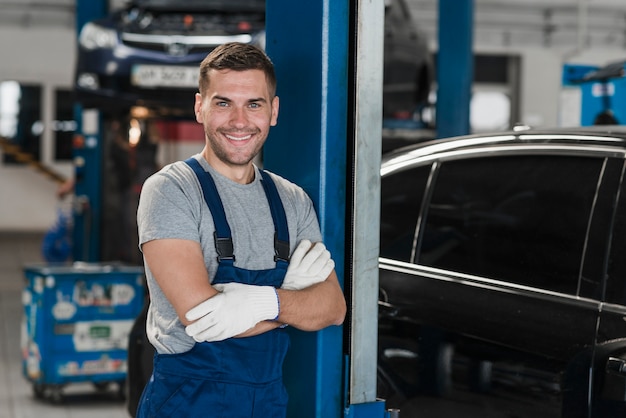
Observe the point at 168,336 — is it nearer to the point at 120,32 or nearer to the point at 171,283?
the point at 171,283

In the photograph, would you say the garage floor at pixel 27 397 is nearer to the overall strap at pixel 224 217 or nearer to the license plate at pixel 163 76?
the license plate at pixel 163 76

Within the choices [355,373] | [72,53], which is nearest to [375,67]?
[355,373]

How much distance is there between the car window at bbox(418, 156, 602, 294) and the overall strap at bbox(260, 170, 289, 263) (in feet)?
3.02

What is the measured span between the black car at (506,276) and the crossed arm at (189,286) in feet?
2.77

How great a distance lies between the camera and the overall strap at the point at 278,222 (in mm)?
2287

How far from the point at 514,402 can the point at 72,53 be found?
1623 centimetres

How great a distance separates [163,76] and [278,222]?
5083 millimetres

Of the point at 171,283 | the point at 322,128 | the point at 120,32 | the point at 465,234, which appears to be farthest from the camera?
the point at 120,32

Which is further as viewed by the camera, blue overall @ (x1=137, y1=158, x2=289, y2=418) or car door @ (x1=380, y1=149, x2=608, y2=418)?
car door @ (x1=380, y1=149, x2=608, y2=418)

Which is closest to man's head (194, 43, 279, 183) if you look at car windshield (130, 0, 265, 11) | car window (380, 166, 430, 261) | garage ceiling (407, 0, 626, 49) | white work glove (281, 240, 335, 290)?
white work glove (281, 240, 335, 290)

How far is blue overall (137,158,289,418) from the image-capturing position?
2.18 meters

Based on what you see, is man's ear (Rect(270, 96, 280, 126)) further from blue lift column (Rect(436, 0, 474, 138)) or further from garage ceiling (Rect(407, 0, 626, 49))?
garage ceiling (Rect(407, 0, 626, 49))

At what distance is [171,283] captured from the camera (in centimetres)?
215

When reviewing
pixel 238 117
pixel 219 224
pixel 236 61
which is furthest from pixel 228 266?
pixel 236 61
